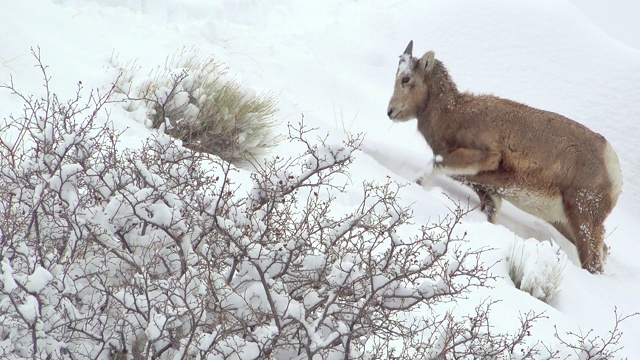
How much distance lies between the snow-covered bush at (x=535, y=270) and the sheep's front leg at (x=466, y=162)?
199 cm

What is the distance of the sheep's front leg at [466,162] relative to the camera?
7973 millimetres

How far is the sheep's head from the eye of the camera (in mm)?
8586

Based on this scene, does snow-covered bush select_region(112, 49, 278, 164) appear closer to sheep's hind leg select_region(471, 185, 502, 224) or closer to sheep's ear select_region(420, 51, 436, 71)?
sheep's ear select_region(420, 51, 436, 71)

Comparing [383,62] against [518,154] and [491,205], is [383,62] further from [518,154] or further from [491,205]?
[518,154]

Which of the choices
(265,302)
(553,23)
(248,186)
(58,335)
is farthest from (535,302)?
(553,23)

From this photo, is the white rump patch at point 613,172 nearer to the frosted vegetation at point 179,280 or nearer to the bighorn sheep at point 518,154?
the bighorn sheep at point 518,154

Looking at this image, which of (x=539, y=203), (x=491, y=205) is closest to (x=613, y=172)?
(x=539, y=203)

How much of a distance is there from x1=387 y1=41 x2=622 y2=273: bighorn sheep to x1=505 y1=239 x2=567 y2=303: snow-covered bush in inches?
64.5

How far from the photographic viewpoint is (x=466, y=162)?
805 cm

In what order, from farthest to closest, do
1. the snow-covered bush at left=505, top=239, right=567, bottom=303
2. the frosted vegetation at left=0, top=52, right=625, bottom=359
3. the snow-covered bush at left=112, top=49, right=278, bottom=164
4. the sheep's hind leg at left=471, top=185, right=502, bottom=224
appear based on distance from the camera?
the sheep's hind leg at left=471, top=185, right=502, bottom=224 → the snow-covered bush at left=112, top=49, right=278, bottom=164 → the snow-covered bush at left=505, top=239, right=567, bottom=303 → the frosted vegetation at left=0, top=52, right=625, bottom=359

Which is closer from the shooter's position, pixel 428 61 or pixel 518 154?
pixel 518 154

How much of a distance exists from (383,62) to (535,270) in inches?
244

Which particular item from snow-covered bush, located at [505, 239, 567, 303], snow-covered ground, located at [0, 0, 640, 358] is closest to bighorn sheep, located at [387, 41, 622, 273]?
snow-covered ground, located at [0, 0, 640, 358]

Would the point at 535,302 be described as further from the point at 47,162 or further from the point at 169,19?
the point at 169,19
